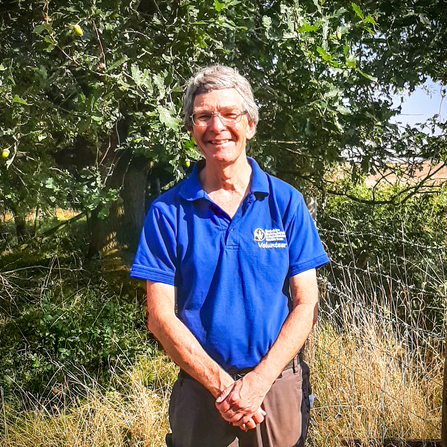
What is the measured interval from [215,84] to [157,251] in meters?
0.69

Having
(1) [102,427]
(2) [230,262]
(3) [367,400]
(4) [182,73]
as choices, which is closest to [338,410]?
(3) [367,400]

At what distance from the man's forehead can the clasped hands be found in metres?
1.04

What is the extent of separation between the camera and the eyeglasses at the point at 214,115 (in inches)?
87.0

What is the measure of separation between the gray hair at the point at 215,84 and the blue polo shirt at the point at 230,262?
0.31 metres

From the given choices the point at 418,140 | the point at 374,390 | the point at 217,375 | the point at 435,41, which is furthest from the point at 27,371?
the point at 435,41

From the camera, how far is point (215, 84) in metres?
2.19

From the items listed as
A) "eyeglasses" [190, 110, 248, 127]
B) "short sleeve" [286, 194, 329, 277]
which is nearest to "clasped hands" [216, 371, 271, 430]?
"short sleeve" [286, 194, 329, 277]

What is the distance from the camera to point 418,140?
→ 5.64m

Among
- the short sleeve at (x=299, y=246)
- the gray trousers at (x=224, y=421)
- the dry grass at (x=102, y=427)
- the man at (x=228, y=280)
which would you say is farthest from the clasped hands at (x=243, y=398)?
the dry grass at (x=102, y=427)

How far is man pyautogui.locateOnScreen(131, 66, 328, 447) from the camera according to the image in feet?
7.07

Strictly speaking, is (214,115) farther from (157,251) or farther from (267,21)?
(267,21)

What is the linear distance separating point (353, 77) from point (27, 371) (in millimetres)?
3988

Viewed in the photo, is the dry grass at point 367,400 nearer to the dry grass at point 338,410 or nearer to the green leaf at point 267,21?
the dry grass at point 338,410

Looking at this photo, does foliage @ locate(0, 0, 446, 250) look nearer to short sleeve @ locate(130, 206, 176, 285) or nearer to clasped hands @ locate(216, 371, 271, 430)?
short sleeve @ locate(130, 206, 176, 285)
